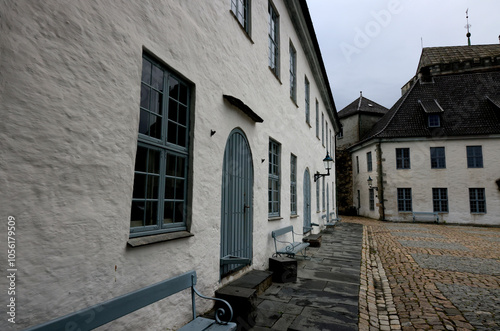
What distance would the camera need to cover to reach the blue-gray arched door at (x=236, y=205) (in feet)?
15.1

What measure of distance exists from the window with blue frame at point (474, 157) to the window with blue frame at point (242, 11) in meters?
22.5

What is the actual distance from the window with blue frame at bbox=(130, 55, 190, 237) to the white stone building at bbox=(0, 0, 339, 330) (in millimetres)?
15

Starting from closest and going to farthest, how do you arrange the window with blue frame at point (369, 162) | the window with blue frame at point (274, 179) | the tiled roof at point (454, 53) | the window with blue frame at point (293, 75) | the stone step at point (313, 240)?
the window with blue frame at point (274, 179), the window with blue frame at point (293, 75), the stone step at point (313, 240), the window with blue frame at point (369, 162), the tiled roof at point (454, 53)

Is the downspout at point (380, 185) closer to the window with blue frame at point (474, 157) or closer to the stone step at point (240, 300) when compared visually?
the window with blue frame at point (474, 157)

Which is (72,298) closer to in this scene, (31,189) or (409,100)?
(31,189)

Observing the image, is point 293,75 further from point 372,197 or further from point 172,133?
point 372,197

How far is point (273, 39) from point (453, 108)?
896 inches

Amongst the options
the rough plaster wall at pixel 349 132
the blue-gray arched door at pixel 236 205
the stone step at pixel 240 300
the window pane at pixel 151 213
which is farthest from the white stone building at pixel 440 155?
the window pane at pixel 151 213

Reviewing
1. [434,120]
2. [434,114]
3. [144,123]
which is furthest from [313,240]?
[434,114]

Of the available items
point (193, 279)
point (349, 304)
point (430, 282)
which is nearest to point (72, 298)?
point (193, 279)

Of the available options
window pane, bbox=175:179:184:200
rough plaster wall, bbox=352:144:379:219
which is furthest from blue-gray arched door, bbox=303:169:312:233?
rough plaster wall, bbox=352:144:379:219

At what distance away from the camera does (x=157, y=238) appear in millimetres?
3023

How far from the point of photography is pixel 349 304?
4.43 m

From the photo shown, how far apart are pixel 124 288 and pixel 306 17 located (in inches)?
358
